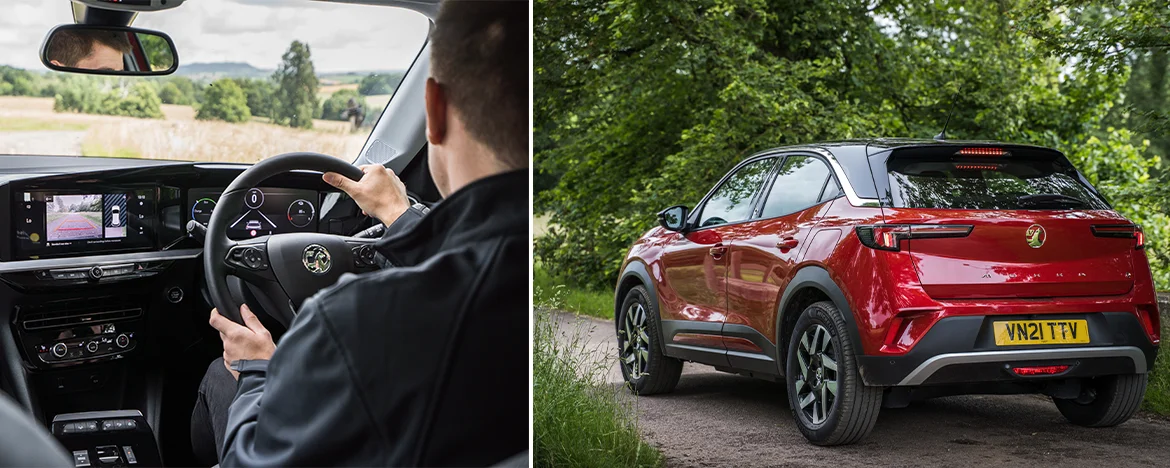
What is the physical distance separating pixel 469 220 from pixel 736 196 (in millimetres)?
4142

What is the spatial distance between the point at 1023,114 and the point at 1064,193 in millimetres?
7666

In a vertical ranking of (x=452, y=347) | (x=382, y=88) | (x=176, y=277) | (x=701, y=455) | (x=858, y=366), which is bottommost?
(x=701, y=455)

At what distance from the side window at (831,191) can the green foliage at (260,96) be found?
2.66 metres

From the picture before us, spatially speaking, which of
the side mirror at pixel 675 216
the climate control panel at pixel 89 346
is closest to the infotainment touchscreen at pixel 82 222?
the climate control panel at pixel 89 346

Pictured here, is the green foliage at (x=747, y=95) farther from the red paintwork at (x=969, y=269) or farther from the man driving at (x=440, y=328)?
the man driving at (x=440, y=328)

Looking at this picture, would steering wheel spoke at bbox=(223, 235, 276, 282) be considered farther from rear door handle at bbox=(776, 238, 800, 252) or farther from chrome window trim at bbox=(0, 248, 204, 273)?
rear door handle at bbox=(776, 238, 800, 252)

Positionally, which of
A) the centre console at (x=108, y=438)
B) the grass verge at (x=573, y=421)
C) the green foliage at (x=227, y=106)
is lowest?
the grass verge at (x=573, y=421)

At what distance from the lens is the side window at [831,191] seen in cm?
544

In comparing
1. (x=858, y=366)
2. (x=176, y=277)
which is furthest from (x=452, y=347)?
(x=858, y=366)

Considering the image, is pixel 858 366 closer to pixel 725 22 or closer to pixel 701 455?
pixel 701 455

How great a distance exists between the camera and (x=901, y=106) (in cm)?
1239

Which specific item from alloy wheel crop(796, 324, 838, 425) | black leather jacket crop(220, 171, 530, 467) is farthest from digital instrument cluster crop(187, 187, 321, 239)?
alloy wheel crop(796, 324, 838, 425)

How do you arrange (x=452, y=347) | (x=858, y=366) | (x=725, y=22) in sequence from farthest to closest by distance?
(x=725, y=22) → (x=858, y=366) → (x=452, y=347)

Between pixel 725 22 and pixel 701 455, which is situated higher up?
pixel 725 22
